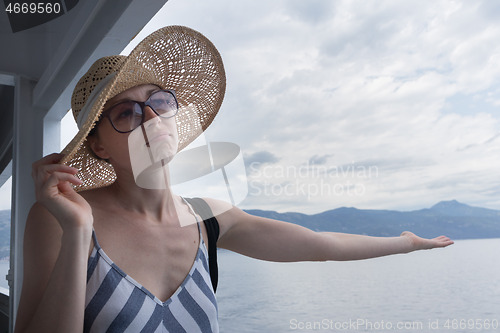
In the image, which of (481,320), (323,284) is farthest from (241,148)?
(323,284)

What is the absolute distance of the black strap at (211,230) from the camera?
89 centimetres

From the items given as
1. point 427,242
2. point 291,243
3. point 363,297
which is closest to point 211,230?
point 291,243

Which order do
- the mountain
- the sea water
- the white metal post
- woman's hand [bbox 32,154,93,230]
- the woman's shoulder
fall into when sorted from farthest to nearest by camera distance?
the sea water
the white metal post
the mountain
the woman's shoulder
woman's hand [bbox 32,154,93,230]

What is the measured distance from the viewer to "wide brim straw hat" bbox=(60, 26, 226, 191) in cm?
80

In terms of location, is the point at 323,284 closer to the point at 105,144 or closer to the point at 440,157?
the point at 440,157

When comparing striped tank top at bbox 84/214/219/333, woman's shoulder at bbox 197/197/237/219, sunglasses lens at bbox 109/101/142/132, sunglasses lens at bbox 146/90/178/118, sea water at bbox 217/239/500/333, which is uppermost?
sunglasses lens at bbox 146/90/178/118

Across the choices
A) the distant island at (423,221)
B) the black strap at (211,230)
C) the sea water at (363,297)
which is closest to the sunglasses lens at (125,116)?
the black strap at (211,230)

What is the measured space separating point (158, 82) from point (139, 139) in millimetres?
185

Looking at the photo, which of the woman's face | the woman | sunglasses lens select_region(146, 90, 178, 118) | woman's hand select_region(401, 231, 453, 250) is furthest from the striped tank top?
woman's hand select_region(401, 231, 453, 250)

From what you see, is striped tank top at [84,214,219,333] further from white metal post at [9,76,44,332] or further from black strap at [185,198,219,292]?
white metal post at [9,76,44,332]

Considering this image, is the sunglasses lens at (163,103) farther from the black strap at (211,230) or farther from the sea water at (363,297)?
the sea water at (363,297)

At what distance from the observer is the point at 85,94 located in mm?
864

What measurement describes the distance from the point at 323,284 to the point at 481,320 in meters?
10.3

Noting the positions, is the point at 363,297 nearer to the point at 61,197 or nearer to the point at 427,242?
the point at 427,242
